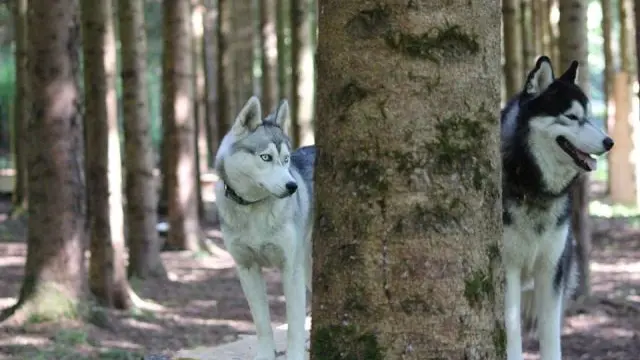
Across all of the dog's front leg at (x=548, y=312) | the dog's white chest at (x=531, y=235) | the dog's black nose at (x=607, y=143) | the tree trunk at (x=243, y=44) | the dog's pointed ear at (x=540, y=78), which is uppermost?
the tree trunk at (x=243, y=44)

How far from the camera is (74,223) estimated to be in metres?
9.57

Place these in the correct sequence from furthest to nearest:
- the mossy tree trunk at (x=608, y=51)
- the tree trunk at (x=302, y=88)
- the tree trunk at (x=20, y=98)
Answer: the mossy tree trunk at (x=608, y=51) → the tree trunk at (x=20, y=98) → the tree trunk at (x=302, y=88)

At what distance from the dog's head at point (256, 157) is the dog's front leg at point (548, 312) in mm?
1787

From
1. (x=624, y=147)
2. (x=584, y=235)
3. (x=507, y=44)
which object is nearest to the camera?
(x=584, y=235)

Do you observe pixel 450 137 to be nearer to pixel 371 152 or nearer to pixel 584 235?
pixel 371 152

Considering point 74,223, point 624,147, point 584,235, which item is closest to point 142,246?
Result: point 74,223

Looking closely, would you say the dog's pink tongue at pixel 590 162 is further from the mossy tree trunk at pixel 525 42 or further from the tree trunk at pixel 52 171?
the mossy tree trunk at pixel 525 42

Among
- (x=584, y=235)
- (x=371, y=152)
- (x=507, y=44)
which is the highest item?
(x=507, y=44)

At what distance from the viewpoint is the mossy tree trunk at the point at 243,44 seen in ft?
97.8

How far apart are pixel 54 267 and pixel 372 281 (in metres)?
6.77

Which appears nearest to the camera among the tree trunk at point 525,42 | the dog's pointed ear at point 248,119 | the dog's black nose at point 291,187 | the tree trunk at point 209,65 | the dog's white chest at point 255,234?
the dog's black nose at point 291,187

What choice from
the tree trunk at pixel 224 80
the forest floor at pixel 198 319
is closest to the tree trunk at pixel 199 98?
the tree trunk at pixel 224 80

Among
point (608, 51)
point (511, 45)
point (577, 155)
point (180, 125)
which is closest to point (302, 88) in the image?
point (180, 125)

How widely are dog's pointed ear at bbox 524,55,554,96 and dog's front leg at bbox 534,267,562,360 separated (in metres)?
1.19
